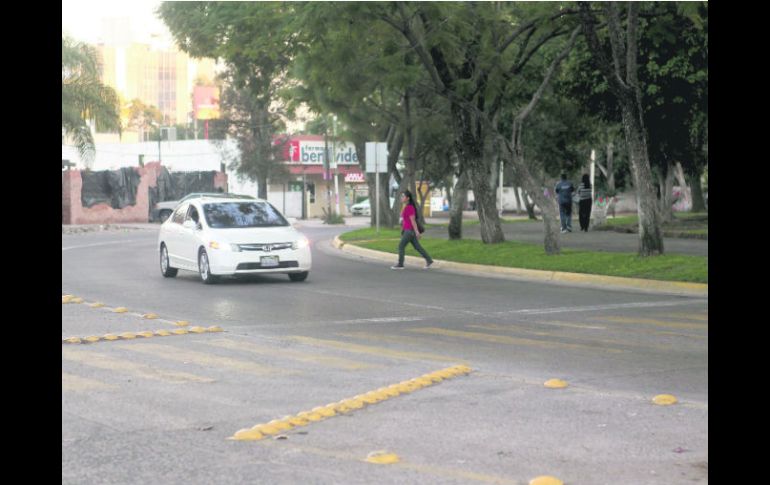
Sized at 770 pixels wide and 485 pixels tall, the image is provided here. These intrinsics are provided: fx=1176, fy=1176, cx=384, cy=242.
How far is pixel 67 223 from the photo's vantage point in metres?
57.9

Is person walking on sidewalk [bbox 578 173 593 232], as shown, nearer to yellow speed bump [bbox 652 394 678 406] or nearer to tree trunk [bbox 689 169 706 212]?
tree trunk [bbox 689 169 706 212]

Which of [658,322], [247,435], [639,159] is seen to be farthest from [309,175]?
[247,435]

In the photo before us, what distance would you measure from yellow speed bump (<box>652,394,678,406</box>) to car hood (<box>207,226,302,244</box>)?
12.5m

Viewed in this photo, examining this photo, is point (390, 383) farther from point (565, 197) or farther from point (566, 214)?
point (566, 214)

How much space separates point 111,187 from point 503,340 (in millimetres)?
49867

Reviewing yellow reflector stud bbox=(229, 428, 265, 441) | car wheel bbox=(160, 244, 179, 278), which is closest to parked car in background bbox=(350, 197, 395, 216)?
car wheel bbox=(160, 244, 179, 278)

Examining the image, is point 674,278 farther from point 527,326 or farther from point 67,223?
point 67,223

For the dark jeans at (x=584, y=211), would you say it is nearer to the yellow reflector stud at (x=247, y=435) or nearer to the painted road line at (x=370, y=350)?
the painted road line at (x=370, y=350)

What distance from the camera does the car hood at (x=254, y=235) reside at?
2070 centimetres

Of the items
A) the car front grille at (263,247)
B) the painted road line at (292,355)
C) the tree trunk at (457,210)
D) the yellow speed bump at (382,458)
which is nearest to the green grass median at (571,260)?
the tree trunk at (457,210)

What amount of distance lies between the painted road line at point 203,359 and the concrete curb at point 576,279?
9750mm

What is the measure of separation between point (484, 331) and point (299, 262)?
25.3 feet

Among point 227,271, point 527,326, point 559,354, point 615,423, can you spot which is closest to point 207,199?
point 227,271

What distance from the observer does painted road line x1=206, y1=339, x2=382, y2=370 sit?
10.9m
